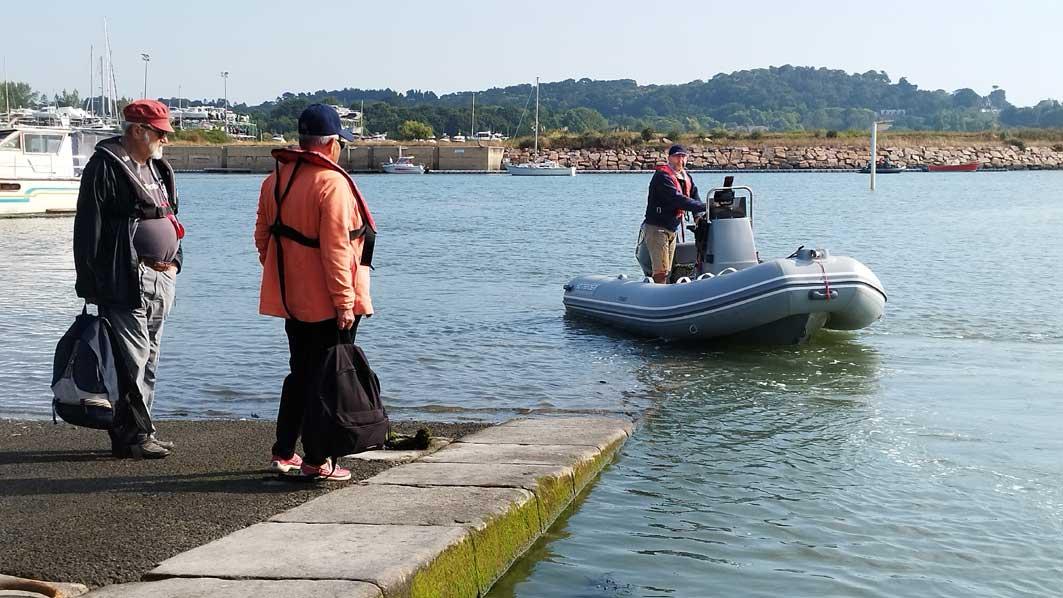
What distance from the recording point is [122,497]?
5449mm

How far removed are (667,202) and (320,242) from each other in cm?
754

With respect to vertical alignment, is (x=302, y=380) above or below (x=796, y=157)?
below

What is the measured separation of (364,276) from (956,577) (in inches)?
118

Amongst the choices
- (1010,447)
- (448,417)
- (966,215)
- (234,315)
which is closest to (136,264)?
(448,417)

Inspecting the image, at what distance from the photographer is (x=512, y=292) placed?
18766mm

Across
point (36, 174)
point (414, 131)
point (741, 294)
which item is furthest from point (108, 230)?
point (414, 131)

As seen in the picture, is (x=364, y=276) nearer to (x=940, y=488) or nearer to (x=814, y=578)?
(x=814, y=578)

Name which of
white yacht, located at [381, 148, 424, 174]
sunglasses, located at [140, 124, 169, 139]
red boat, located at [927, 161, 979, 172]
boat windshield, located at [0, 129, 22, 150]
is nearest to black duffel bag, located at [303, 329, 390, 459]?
sunglasses, located at [140, 124, 169, 139]

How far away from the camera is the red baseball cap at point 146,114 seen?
604 cm

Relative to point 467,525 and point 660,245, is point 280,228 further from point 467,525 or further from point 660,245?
point 660,245

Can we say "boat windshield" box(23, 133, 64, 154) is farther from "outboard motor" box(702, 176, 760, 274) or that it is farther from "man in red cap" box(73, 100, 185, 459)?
"man in red cap" box(73, 100, 185, 459)

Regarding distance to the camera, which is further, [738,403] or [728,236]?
[728,236]

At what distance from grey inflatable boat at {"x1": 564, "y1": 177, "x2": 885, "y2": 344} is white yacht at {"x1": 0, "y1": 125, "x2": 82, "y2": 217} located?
2435 cm

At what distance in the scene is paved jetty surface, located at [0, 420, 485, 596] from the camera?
453cm
